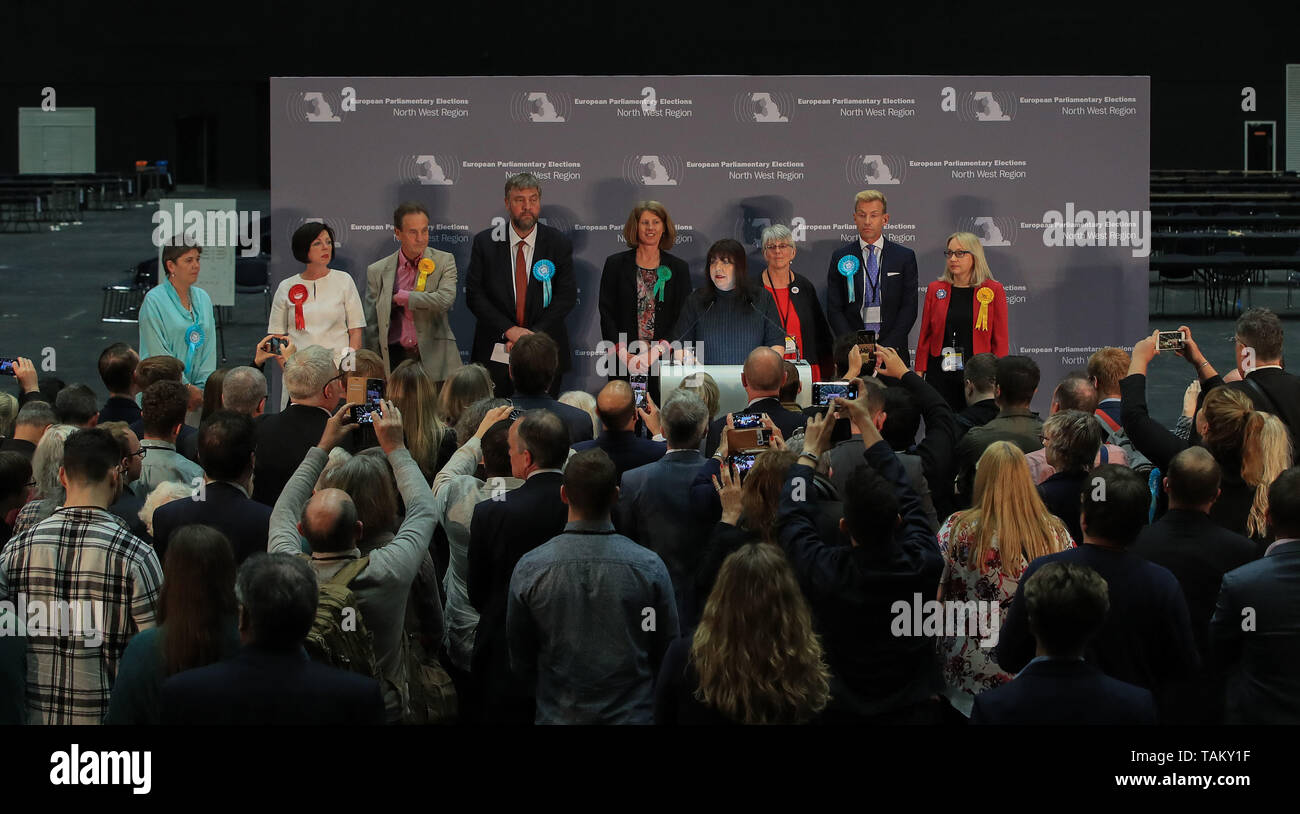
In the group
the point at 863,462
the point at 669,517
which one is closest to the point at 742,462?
the point at 669,517

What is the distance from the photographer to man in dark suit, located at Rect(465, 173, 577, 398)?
316 inches

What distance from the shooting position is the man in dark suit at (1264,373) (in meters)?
5.29

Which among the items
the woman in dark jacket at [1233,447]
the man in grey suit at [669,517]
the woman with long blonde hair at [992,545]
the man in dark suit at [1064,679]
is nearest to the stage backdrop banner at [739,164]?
the woman in dark jacket at [1233,447]

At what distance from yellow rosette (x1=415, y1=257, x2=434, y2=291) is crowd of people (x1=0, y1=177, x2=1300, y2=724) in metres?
3.29

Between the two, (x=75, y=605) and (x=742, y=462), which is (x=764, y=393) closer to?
(x=742, y=462)

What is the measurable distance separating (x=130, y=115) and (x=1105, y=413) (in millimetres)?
20601

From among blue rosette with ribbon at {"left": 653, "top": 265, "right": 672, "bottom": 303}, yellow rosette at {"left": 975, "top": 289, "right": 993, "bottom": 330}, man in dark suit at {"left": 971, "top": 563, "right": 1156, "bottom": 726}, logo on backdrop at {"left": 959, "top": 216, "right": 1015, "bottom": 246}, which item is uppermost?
logo on backdrop at {"left": 959, "top": 216, "right": 1015, "bottom": 246}

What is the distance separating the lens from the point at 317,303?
778cm

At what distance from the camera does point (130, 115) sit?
2270 cm

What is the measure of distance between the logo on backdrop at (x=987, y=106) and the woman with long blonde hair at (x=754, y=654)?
20.8ft

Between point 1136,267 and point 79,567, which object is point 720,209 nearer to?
point 1136,267

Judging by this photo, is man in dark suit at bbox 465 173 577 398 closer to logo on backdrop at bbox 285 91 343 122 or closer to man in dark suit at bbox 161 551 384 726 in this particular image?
logo on backdrop at bbox 285 91 343 122

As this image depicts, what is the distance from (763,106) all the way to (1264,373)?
413cm

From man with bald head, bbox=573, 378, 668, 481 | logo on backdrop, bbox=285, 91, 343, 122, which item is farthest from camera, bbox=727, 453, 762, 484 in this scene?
logo on backdrop, bbox=285, 91, 343, 122
